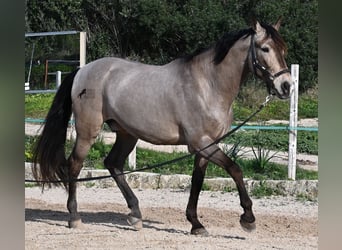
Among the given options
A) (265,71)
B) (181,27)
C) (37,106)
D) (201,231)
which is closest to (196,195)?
(201,231)

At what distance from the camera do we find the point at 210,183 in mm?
9016

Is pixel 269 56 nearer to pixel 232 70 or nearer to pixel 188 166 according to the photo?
pixel 232 70

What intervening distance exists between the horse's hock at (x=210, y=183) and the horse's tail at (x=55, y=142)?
2418 mm

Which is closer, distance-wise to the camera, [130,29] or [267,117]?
[267,117]

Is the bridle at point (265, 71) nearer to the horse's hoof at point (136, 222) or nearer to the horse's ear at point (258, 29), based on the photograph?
the horse's ear at point (258, 29)

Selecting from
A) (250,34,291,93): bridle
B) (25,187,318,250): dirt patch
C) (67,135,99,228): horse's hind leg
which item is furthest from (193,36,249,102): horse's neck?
(67,135,99,228): horse's hind leg

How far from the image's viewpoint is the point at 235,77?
19.5ft

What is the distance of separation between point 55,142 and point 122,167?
0.70m

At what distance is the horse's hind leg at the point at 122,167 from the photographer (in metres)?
6.56

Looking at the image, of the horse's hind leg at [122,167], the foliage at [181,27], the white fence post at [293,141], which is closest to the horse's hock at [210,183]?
the white fence post at [293,141]

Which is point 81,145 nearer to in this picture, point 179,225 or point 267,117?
point 179,225

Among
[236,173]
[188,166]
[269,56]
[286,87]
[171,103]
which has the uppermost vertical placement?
[269,56]

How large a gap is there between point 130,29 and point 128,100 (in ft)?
39.1
